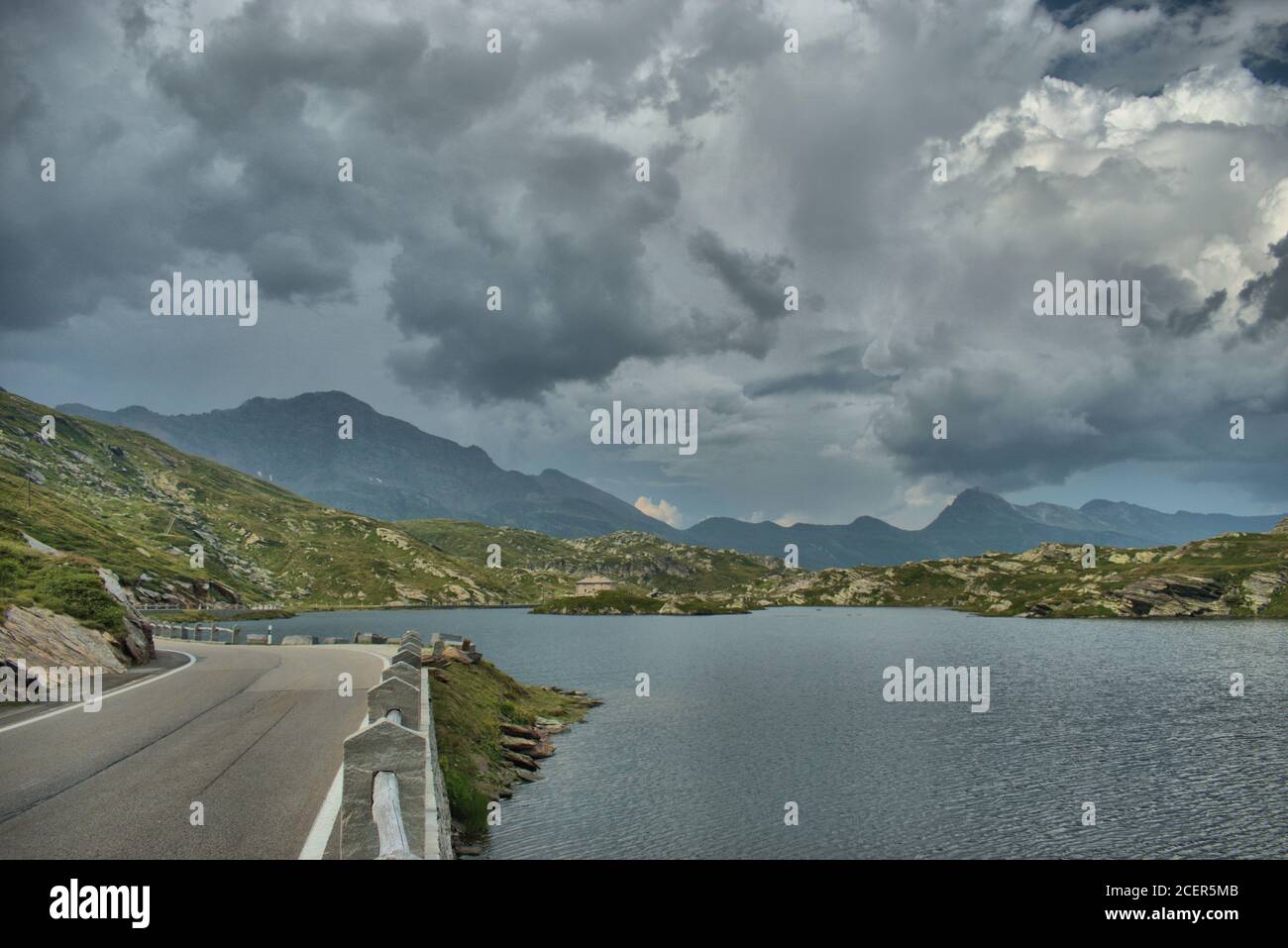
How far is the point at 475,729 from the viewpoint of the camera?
38.3 meters

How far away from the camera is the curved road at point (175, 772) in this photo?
1307 centimetres

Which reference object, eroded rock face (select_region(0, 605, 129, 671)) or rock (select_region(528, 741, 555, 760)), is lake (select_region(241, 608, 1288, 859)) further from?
eroded rock face (select_region(0, 605, 129, 671))

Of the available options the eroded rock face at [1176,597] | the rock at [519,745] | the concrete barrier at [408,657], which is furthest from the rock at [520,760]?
the eroded rock face at [1176,597]

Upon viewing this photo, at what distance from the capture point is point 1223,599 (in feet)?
605

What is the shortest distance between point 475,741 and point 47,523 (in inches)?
5013

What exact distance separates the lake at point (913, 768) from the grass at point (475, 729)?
5.48 ft

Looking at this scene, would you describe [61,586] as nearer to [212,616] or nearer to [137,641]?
[137,641]

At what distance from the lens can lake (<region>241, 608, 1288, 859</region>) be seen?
29938mm

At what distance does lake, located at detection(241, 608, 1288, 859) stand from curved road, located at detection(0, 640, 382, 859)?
10.3 m

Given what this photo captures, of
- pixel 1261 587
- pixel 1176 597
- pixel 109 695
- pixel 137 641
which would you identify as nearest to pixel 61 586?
pixel 137 641

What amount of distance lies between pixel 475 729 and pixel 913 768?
2487 centimetres

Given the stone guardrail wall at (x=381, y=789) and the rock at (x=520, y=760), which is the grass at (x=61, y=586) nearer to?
the rock at (x=520, y=760)
